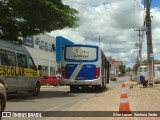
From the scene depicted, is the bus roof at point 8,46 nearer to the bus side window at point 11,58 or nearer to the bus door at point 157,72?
the bus side window at point 11,58

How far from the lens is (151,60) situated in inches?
1416

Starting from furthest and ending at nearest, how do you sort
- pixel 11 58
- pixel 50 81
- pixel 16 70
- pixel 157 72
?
pixel 157 72, pixel 50 81, pixel 16 70, pixel 11 58

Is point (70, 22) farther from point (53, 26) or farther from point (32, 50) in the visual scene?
point (32, 50)

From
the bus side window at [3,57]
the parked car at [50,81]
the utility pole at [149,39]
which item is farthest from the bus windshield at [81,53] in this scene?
the parked car at [50,81]

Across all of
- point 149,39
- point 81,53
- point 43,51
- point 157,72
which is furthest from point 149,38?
point 43,51

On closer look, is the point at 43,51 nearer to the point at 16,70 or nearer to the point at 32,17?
the point at 32,17

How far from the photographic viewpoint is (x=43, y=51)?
214ft

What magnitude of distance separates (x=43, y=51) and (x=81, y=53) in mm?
36566

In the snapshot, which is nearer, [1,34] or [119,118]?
[119,118]

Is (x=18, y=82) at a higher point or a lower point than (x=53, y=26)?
lower

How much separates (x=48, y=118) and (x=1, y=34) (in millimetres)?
13821

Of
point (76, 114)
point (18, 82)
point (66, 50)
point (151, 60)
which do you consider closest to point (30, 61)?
point (18, 82)

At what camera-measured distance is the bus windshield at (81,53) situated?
28.9 meters

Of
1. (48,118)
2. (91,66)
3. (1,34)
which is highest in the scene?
(1,34)
